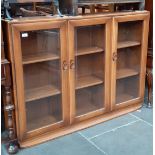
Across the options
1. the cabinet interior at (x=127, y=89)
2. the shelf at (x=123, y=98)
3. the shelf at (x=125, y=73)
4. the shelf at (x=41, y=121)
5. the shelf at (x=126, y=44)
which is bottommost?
the shelf at (x=41, y=121)

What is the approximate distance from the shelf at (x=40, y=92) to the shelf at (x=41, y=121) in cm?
20

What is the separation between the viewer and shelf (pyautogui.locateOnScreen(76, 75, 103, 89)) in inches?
92.0

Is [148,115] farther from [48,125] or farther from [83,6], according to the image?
[83,6]

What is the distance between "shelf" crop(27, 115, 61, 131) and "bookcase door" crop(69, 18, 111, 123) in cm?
17

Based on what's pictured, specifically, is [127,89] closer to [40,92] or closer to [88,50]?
[88,50]

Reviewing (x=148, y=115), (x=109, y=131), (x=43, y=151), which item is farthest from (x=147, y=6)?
(x=43, y=151)

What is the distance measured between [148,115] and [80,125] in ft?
2.37

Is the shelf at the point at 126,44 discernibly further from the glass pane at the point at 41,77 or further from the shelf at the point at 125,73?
the glass pane at the point at 41,77

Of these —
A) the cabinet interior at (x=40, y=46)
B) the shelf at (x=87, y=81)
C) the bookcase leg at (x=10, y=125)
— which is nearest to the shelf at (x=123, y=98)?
the shelf at (x=87, y=81)

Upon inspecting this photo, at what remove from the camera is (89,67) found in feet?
8.03

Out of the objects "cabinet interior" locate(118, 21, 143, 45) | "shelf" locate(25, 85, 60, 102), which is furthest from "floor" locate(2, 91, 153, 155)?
"cabinet interior" locate(118, 21, 143, 45)

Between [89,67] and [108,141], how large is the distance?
2.26 ft

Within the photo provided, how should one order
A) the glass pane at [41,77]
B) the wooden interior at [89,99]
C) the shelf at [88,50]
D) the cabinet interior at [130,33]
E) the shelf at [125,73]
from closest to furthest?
1. the glass pane at [41,77]
2. the shelf at [88,50]
3. the wooden interior at [89,99]
4. the cabinet interior at [130,33]
5. the shelf at [125,73]

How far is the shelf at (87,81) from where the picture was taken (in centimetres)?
234
